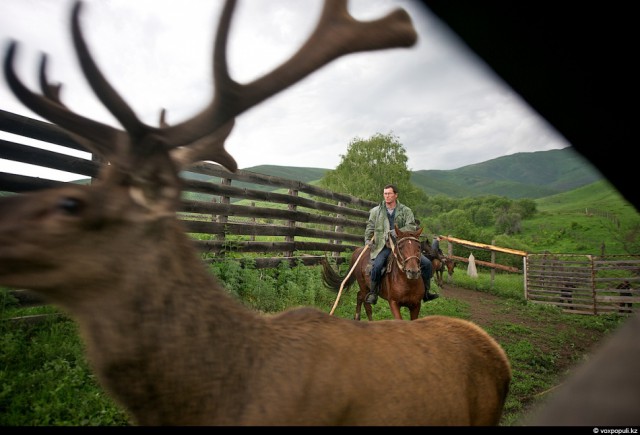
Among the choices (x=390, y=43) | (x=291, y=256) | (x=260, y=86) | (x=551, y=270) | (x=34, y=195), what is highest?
(x=390, y=43)

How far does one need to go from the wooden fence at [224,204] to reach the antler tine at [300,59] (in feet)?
1.38

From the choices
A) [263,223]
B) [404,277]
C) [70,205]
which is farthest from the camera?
[263,223]

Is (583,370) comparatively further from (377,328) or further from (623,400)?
(377,328)

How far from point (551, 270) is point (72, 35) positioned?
2029cm

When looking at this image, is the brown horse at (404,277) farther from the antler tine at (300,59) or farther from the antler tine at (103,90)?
the antler tine at (103,90)

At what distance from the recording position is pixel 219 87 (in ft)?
5.31

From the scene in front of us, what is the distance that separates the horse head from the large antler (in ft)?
14.5

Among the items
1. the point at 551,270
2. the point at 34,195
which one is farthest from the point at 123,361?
the point at 551,270

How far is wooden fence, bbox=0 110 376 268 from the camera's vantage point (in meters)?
3.91

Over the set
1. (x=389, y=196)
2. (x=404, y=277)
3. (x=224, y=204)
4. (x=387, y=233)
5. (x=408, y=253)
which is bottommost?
Result: (x=404, y=277)

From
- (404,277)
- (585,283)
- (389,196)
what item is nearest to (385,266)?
(404,277)

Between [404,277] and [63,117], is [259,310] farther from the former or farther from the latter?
[63,117]

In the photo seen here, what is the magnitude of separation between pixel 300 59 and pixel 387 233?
5.41 m

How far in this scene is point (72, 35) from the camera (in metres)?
1.50
